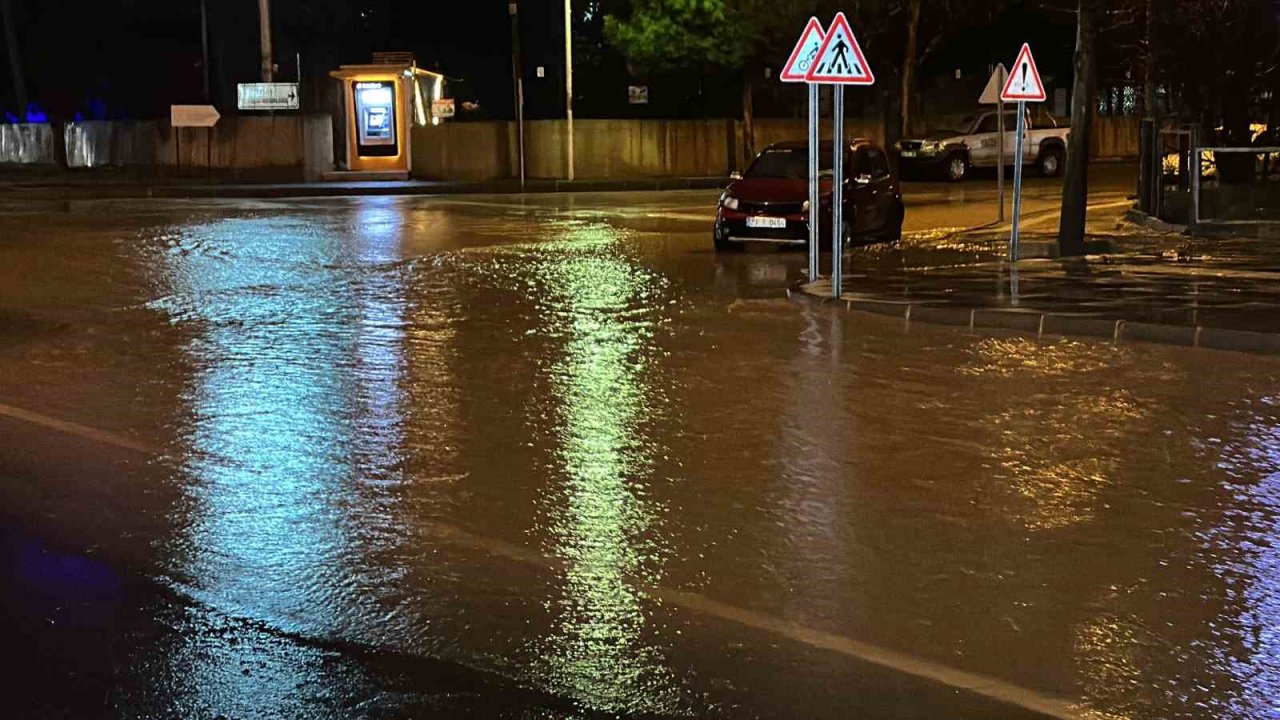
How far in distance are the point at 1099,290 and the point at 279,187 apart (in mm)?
24176

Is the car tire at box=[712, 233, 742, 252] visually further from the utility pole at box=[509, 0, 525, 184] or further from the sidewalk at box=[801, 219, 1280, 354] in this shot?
the utility pole at box=[509, 0, 525, 184]

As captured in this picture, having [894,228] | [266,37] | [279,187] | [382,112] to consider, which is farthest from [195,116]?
[894,228]

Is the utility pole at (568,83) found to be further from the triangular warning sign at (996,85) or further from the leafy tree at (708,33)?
the triangular warning sign at (996,85)

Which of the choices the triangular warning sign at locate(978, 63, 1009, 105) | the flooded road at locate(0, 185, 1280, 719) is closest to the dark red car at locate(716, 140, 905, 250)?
the triangular warning sign at locate(978, 63, 1009, 105)

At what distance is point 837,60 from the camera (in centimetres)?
1297

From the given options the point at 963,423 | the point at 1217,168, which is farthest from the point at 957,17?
the point at 963,423

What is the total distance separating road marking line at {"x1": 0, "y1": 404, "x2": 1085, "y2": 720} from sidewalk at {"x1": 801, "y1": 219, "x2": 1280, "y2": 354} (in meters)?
6.95

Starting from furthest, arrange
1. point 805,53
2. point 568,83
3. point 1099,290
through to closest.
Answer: point 568,83 → point 1099,290 → point 805,53

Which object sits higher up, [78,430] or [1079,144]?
[1079,144]

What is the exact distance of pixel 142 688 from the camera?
15.0ft

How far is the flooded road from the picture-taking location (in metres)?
4.70

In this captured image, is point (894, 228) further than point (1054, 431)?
Yes

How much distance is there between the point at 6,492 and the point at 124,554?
137 cm

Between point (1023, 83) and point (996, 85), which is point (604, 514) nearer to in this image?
point (1023, 83)
